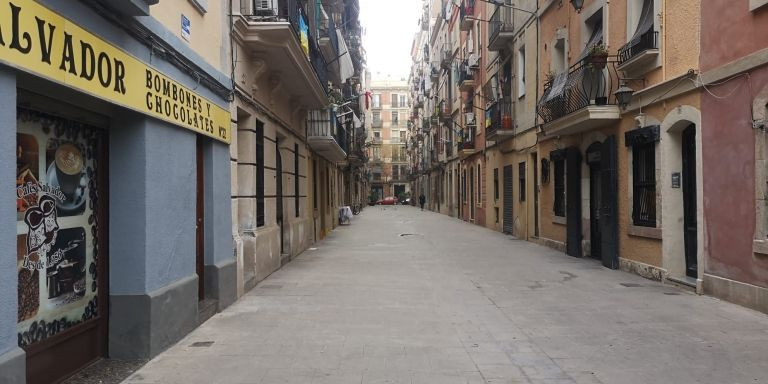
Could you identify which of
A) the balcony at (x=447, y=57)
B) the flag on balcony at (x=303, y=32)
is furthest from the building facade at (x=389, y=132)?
the flag on balcony at (x=303, y=32)

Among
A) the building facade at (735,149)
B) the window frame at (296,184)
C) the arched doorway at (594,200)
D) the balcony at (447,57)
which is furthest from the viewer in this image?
the balcony at (447,57)

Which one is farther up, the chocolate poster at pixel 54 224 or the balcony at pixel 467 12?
the balcony at pixel 467 12

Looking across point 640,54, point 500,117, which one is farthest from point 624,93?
point 500,117

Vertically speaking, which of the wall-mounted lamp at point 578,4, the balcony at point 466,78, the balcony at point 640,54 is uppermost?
the balcony at point 466,78

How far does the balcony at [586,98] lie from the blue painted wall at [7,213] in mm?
10057

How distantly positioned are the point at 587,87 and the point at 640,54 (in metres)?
1.91

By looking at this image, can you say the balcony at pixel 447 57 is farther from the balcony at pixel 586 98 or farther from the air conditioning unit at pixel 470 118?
the balcony at pixel 586 98

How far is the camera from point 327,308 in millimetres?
7609

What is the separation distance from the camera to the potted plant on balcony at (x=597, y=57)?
1085 cm

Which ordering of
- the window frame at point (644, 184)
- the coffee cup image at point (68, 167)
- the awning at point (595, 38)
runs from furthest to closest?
the awning at point (595, 38), the window frame at point (644, 184), the coffee cup image at point (68, 167)

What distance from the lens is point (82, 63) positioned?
13.6 ft

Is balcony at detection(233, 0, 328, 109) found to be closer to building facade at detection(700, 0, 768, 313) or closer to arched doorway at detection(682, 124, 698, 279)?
building facade at detection(700, 0, 768, 313)

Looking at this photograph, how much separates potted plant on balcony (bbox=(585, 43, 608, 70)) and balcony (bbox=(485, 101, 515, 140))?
8.55m

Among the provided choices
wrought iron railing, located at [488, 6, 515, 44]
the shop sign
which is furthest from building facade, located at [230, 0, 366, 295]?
wrought iron railing, located at [488, 6, 515, 44]
